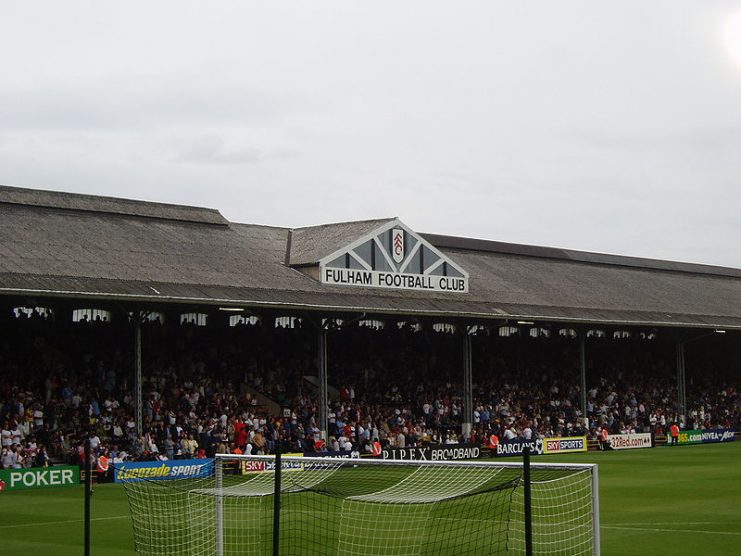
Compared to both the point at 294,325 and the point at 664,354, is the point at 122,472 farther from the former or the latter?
the point at 664,354

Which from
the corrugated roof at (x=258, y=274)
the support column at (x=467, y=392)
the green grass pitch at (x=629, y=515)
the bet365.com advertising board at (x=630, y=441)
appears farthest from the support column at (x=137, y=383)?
the bet365.com advertising board at (x=630, y=441)

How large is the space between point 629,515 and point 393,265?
2081 centimetres

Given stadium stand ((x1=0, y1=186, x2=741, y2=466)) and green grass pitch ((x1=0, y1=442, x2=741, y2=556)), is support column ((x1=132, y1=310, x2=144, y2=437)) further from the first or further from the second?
green grass pitch ((x1=0, y1=442, x2=741, y2=556))

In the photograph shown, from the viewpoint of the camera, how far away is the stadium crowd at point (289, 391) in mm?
35062

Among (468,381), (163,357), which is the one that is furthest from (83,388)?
(468,381)

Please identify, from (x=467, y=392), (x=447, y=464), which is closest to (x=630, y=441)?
(x=467, y=392)

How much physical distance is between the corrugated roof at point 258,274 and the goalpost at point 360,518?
8209mm

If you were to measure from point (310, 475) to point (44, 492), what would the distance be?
25.3ft

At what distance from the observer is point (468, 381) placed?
44.9 m

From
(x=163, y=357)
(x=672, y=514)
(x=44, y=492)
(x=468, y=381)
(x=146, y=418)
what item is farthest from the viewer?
(x=468, y=381)

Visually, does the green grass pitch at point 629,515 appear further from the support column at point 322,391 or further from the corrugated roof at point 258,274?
the support column at point 322,391

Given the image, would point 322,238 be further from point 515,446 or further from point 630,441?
point 630,441

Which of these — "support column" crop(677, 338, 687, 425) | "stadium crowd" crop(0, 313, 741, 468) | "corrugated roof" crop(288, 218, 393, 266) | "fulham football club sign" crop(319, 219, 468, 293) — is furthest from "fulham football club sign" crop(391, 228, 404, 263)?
"support column" crop(677, 338, 687, 425)

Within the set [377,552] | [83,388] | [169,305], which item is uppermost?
[169,305]
